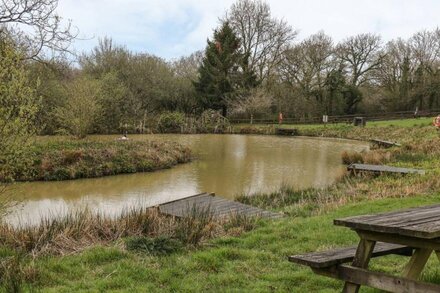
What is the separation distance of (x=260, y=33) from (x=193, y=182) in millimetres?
33633

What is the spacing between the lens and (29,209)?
1247 cm

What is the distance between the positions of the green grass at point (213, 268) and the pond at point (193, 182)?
4.42 metres

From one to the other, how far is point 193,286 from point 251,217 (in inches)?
149

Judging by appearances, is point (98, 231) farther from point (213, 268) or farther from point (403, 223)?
point (403, 223)

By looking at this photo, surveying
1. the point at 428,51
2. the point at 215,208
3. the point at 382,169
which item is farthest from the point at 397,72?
the point at 215,208

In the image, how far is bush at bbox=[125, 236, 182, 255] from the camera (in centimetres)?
608

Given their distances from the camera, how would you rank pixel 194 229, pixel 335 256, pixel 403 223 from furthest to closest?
pixel 194 229
pixel 335 256
pixel 403 223

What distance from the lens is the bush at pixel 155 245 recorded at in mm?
6082

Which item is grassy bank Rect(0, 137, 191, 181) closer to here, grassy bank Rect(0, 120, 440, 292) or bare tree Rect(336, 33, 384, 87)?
grassy bank Rect(0, 120, 440, 292)

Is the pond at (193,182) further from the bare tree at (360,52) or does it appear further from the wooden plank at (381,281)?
the bare tree at (360,52)

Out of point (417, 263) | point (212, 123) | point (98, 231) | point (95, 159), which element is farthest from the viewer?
point (212, 123)

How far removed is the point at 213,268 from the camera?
17.9 ft

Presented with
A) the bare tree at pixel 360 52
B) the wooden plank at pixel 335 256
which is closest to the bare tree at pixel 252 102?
the bare tree at pixel 360 52

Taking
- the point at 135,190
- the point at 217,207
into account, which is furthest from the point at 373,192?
the point at 135,190
